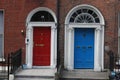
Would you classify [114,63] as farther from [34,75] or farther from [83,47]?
[34,75]

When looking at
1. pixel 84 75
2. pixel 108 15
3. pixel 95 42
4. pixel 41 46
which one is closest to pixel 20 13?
pixel 41 46

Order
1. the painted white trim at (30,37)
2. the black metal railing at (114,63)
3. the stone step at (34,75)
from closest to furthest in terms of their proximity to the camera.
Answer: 1. the stone step at (34,75)
2. the black metal railing at (114,63)
3. the painted white trim at (30,37)

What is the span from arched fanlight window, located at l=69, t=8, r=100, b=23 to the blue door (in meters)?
0.48

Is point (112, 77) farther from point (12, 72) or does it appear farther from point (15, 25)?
point (15, 25)

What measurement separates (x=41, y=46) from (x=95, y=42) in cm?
288

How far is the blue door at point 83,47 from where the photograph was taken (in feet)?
63.5

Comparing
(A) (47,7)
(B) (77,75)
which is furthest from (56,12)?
(B) (77,75)

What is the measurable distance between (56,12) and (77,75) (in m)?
3.60

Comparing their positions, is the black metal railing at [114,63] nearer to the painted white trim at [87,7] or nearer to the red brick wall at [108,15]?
the red brick wall at [108,15]

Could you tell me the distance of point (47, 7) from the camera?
19.2 meters

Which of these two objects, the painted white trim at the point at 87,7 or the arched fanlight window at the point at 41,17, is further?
the arched fanlight window at the point at 41,17

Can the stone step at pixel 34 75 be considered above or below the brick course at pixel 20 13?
below

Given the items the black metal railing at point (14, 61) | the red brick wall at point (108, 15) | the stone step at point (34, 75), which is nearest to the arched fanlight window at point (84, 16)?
the red brick wall at point (108, 15)

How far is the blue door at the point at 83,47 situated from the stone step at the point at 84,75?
454mm
